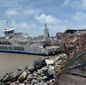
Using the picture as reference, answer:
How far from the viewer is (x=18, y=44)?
59.5m

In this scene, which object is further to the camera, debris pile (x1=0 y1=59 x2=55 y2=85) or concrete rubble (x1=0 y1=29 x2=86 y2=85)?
debris pile (x1=0 y1=59 x2=55 y2=85)

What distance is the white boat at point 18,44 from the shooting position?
52.9 metres

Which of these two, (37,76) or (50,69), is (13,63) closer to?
(37,76)

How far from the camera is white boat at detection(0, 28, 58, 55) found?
52.9m

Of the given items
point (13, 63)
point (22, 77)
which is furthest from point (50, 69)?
point (13, 63)

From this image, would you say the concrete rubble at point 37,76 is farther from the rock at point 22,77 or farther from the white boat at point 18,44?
the white boat at point 18,44

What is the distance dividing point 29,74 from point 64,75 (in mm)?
14103

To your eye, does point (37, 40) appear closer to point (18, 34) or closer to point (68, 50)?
point (18, 34)

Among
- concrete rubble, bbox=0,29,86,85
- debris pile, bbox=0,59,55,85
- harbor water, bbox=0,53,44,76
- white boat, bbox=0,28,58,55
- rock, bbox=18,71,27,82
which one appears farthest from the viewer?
white boat, bbox=0,28,58,55

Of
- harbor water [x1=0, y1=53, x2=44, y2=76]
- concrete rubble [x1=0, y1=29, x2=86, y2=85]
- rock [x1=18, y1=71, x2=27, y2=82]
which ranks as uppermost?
concrete rubble [x1=0, y1=29, x2=86, y2=85]

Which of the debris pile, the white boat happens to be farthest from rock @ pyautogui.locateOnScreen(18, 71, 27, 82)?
the white boat

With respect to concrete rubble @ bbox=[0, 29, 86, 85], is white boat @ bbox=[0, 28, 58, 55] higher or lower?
lower

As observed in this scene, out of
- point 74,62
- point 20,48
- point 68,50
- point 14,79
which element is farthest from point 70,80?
point 20,48

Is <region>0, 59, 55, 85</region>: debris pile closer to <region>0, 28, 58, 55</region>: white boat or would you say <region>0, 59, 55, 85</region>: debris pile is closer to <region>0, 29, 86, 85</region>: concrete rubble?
<region>0, 29, 86, 85</region>: concrete rubble
